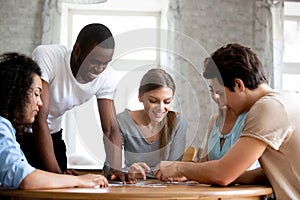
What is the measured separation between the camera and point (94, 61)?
2082 mm

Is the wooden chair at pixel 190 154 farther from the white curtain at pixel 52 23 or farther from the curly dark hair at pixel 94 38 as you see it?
the white curtain at pixel 52 23

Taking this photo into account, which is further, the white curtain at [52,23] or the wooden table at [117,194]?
the white curtain at [52,23]

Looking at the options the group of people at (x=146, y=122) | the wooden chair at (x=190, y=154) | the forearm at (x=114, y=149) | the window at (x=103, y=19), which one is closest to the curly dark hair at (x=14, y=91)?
the group of people at (x=146, y=122)

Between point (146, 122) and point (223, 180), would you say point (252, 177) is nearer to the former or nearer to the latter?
point (223, 180)

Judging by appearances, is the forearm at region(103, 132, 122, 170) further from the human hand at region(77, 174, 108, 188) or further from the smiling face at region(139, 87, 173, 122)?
the human hand at region(77, 174, 108, 188)

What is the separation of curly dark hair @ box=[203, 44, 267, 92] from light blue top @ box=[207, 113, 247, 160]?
0.56 ft

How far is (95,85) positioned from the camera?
7.64 ft

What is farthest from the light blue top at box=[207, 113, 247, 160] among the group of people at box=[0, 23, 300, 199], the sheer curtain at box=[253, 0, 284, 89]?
the sheer curtain at box=[253, 0, 284, 89]

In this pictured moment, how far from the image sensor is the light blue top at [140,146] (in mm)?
2254

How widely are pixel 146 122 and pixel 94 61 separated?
408 mm

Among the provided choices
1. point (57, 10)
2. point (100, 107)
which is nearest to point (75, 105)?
point (100, 107)

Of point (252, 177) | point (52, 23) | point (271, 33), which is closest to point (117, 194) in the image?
point (252, 177)

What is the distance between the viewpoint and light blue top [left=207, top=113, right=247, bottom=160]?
6.33 feet

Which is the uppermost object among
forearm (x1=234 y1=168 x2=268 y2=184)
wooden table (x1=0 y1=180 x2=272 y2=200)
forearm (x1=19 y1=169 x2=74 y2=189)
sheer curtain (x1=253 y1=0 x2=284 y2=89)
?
sheer curtain (x1=253 y1=0 x2=284 y2=89)
